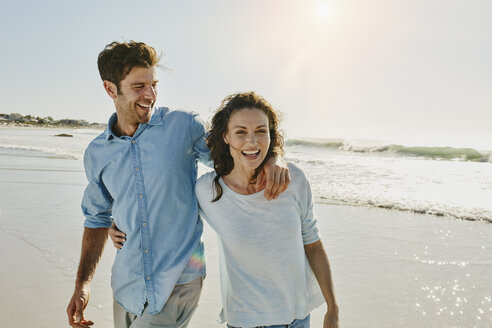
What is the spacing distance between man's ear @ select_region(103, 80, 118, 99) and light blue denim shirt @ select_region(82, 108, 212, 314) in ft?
0.77

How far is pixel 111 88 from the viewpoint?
8.33 ft

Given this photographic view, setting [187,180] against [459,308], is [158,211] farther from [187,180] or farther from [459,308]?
[459,308]

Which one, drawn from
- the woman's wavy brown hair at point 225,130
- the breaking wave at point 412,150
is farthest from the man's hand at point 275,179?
the breaking wave at point 412,150

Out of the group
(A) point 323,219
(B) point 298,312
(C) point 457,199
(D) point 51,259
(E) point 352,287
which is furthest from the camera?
(C) point 457,199

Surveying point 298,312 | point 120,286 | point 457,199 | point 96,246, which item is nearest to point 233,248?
point 298,312

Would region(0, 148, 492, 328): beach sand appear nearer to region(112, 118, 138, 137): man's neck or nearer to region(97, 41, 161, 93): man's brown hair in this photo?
region(112, 118, 138, 137): man's neck

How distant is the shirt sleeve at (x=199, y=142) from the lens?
257cm

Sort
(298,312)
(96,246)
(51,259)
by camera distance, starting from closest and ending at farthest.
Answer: (298,312) < (96,246) < (51,259)

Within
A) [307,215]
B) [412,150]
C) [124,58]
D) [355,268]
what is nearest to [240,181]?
[307,215]

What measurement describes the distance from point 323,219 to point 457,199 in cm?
396

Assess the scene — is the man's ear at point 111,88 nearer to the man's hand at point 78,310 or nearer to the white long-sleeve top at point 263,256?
the white long-sleeve top at point 263,256

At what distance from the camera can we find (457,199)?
31.6ft

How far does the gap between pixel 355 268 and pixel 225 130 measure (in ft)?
12.1

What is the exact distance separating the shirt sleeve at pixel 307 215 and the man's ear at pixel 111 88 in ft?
4.05
